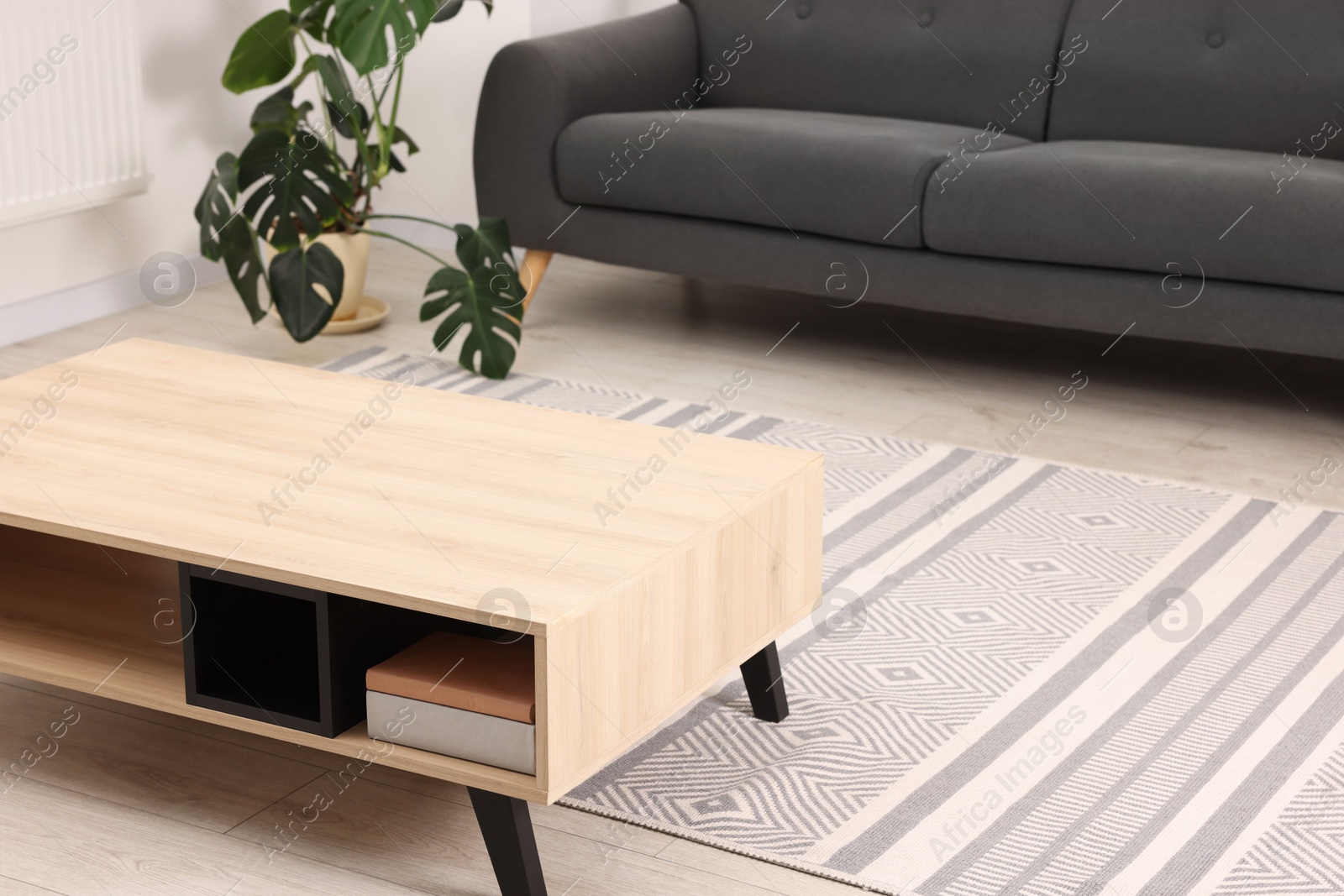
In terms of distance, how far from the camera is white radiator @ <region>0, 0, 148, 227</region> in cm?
325

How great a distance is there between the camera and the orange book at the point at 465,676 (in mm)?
1373

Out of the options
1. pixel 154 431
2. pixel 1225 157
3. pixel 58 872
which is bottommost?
pixel 58 872

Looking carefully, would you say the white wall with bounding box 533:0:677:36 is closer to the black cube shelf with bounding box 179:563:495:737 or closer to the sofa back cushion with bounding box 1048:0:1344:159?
the sofa back cushion with bounding box 1048:0:1344:159

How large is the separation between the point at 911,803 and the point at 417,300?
7.82 feet

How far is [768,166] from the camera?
3121 mm

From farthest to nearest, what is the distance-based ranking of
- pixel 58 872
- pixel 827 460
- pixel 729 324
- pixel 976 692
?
1. pixel 729 324
2. pixel 827 460
3. pixel 976 692
4. pixel 58 872

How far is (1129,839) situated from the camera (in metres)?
1.60

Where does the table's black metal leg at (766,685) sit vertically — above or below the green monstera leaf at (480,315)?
below

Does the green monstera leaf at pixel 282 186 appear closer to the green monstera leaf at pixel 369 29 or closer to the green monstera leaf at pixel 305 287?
the green monstera leaf at pixel 305 287

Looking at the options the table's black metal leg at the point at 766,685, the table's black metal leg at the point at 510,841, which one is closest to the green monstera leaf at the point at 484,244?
the table's black metal leg at the point at 766,685

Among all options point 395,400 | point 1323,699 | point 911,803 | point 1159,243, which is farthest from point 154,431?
point 1159,243

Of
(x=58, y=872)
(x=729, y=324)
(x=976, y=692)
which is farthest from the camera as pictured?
(x=729, y=324)

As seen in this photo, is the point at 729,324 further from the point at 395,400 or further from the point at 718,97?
the point at 395,400

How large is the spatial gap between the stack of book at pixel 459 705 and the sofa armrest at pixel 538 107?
6.78 ft
